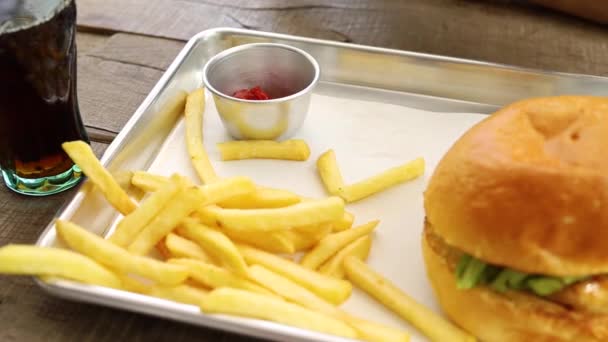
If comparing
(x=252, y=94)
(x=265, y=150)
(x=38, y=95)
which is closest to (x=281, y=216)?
(x=265, y=150)

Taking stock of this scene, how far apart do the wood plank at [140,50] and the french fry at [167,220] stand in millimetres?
1256

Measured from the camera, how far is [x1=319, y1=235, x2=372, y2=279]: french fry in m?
1.70

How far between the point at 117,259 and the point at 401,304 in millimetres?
725

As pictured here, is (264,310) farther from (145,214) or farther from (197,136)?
(197,136)

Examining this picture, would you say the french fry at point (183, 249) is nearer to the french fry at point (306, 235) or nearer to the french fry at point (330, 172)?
the french fry at point (306, 235)

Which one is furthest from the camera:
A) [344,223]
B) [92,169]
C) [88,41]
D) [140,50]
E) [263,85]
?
[88,41]

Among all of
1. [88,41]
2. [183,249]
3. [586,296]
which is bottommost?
[88,41]

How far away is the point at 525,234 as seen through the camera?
54.6 inches

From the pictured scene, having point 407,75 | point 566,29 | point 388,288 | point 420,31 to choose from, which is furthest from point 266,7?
point 388,288

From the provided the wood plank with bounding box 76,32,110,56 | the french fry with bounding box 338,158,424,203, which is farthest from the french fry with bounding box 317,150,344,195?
the wood plank with bounding box 76,32,110,56

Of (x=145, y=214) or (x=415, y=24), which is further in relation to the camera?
(x=415, y=24)

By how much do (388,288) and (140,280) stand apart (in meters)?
0.66

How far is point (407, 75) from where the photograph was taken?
8.23 feet

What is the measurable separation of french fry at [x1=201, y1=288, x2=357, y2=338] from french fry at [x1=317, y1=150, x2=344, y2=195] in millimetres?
626
